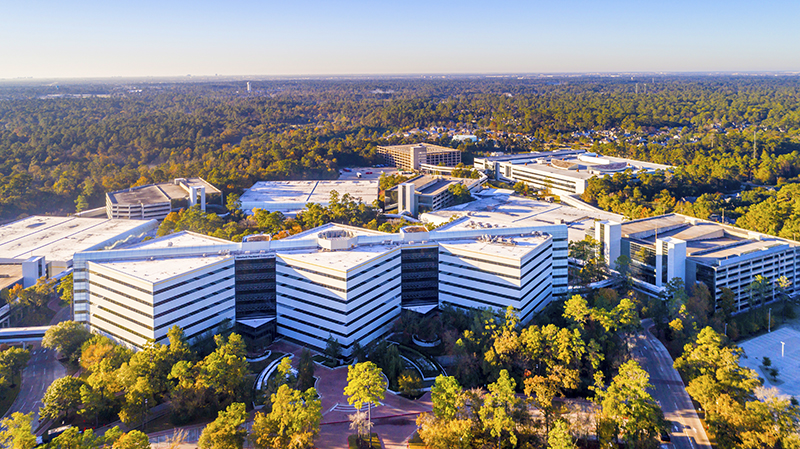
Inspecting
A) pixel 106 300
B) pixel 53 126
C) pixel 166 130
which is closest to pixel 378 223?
pixel 106 300

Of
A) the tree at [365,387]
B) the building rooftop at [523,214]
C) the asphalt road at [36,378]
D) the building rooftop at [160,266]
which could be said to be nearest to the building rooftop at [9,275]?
the asphalt road at [36,378]

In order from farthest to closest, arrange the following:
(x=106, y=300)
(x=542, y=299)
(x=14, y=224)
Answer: (x=14, y=224)
(x=542, y=299)
(x=106, y=300)

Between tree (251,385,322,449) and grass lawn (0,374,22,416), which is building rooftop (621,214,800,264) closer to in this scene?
tree (251,385,322,449)

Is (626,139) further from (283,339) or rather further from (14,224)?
(14,224)

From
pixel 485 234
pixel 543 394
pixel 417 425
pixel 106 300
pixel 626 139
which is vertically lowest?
pixel 417 425

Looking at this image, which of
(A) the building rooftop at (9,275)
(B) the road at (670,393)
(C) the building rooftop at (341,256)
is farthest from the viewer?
(A) the building rooftop at (9,275)

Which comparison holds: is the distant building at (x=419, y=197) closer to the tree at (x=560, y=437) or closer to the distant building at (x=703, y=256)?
the distant building at (x=703, y=256)
